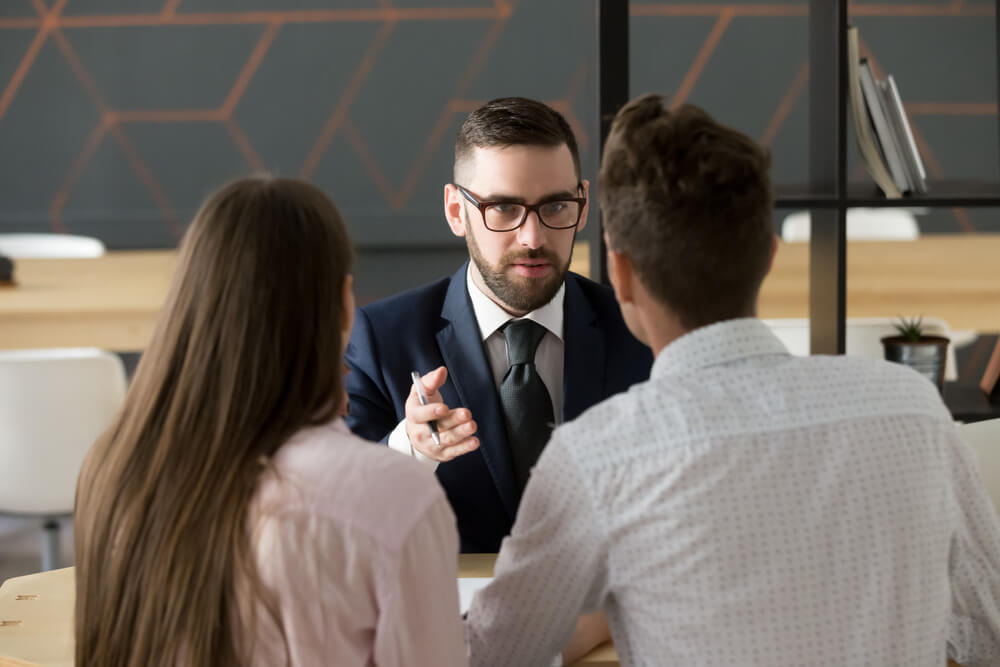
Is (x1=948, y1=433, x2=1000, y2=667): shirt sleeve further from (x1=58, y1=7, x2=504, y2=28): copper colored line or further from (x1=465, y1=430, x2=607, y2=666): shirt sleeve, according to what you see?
(x1=58, y1=7, x2=504, y2=28): copper colored line

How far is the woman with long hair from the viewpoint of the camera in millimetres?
844

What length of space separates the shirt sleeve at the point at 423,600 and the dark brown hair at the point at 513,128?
0.84m

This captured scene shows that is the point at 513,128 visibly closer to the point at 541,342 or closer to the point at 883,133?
the point at 541,342

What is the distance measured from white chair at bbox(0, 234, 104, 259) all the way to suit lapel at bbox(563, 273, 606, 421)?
8.82 feet

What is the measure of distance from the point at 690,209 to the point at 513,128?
74 centimetres

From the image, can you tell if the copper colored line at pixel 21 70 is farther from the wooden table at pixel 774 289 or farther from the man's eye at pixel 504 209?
the man's eye at pixel 504 209

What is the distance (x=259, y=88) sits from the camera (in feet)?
13.1

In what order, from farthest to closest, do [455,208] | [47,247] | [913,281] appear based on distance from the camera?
[47,247] < [913,281] < [455,208]

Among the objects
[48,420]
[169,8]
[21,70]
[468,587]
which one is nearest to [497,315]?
[468,587]

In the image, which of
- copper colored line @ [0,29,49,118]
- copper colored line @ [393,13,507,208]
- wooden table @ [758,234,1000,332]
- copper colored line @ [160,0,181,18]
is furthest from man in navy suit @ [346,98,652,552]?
copper colored line @ [0,29,49,118]

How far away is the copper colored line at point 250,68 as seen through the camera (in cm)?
397

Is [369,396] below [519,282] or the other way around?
below

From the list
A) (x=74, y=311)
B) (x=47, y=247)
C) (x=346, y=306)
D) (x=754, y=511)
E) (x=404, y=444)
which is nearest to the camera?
(x=754, y=511)

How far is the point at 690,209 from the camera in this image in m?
0.90
